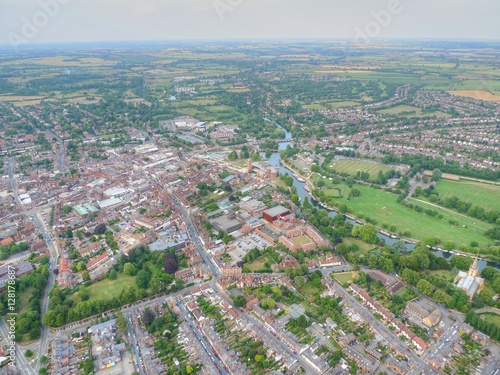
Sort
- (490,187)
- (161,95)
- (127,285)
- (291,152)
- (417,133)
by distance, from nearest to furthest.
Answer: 1. (127,285)
2. (490,187)
3. (291,152)
4. (417,133)
5. (161,95)

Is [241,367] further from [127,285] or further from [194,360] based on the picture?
[127,285]

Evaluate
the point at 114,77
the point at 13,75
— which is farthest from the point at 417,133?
the point at 13,75

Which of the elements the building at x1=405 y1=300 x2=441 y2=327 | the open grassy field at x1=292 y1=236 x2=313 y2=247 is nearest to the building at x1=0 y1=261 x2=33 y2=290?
the open grassy field at x1=292 y1=236 x2=313 y2=247

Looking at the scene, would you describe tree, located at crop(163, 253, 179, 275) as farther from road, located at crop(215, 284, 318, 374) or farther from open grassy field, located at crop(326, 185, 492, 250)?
open grassy field, located at crop(326, 185, 492, 250)

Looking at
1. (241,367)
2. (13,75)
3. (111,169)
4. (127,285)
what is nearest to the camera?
(241,367)

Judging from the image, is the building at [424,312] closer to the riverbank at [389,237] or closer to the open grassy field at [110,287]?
the riverbank at [389,237]

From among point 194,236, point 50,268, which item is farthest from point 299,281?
point 50,268
